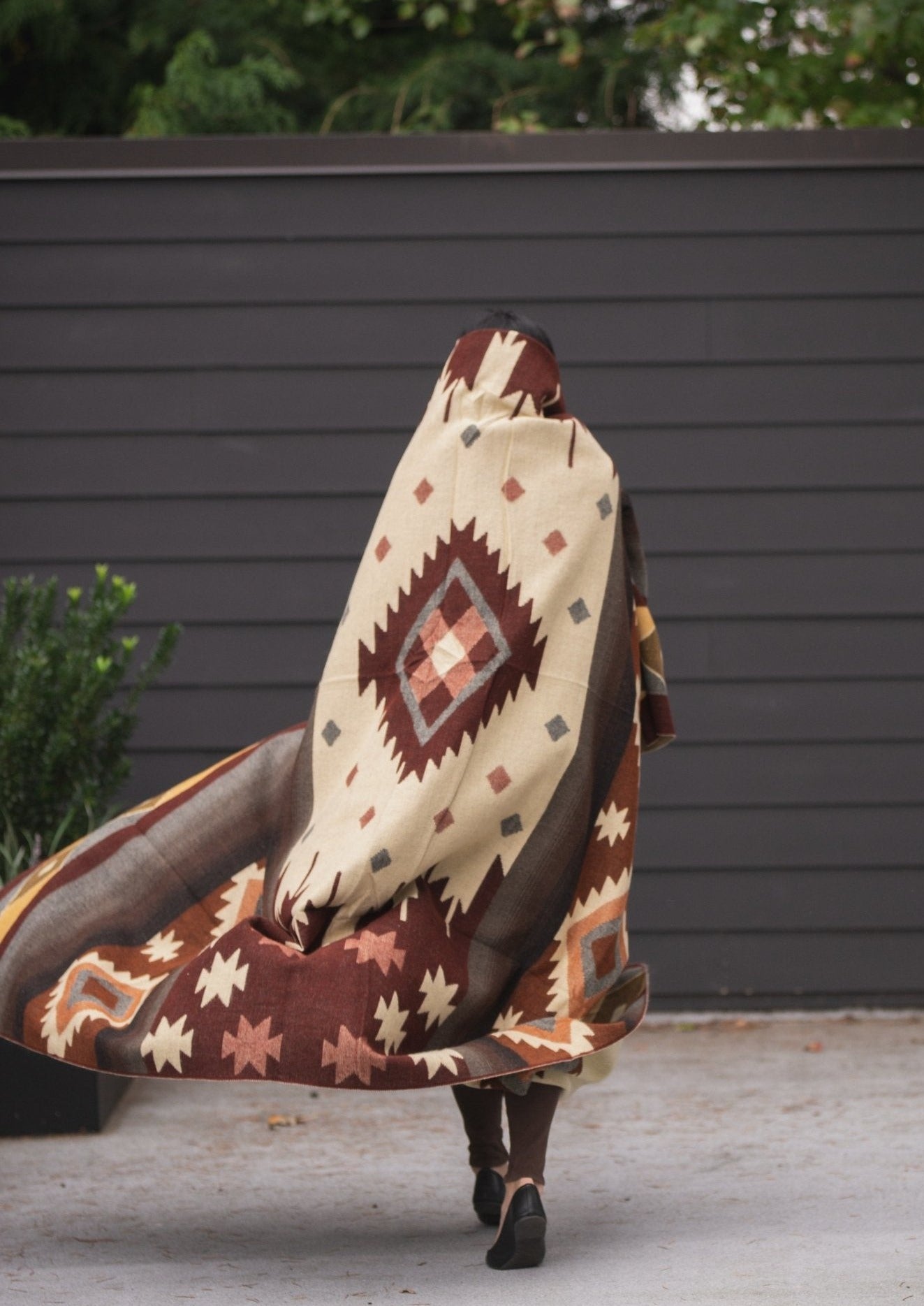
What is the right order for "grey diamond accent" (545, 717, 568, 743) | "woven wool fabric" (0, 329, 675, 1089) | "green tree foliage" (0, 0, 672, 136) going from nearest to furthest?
"woven wool fabric" (0, 329, 675, 1089) → "grey diamond accent" (545, 717, 568, 743) → "green tree foliage" (0, 0, 672, 136)

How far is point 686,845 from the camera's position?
4.58 m

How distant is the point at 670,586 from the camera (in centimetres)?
461

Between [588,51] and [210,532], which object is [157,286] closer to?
[210,532]

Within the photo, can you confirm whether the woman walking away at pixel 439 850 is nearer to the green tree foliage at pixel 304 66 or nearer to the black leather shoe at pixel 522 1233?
the black leather shoe at pixel 522 1233

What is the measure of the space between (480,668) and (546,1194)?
1182mm

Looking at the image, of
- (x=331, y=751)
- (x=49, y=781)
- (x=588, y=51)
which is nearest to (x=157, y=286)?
(x=49, y=781)

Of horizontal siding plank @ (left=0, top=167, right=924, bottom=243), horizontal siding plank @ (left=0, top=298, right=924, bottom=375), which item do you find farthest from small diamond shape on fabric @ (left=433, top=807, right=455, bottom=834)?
horizontal siding plank @ (left=0, top=167, right=924, bottom=243)

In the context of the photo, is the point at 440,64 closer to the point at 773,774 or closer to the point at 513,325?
the point at 773,774

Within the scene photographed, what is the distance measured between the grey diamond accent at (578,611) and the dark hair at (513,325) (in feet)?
1.57

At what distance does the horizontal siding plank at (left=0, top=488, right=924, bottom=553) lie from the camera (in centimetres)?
460

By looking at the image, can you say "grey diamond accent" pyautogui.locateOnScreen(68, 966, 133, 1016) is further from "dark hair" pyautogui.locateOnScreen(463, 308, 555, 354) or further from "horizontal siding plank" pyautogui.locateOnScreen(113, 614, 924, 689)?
"horizontal siding plank" pyautogui.locateOnScreen(113, 614, 924, 689)

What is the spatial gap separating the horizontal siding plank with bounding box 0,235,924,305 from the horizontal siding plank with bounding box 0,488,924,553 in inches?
20.5

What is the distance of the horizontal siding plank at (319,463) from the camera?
461 centimetres

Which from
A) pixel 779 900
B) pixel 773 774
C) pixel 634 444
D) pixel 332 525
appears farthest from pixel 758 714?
pixel 332 525
